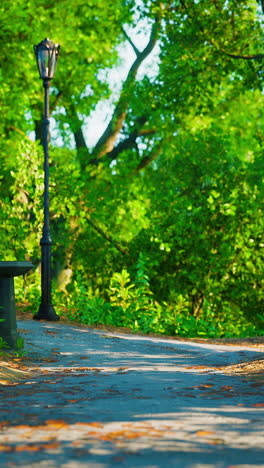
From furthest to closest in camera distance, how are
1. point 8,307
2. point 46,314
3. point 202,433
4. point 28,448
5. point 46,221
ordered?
point 46,221 < point 46,314 < point 8,307 < point 202,433 < point 28,448

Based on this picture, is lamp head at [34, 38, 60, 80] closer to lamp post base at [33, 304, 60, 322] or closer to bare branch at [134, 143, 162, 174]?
lamp post base at [33, 304, 60, 322]

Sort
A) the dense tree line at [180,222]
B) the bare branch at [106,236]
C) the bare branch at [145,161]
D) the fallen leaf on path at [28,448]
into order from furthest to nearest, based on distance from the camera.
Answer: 1. the bare branch at [145,161]
2. the bare branch at [106,236]
3. the dense tree line at [180,222]
4. the fallen leaf on path at [28,448]

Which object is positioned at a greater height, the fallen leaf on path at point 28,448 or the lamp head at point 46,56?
the lamp head at point 46,56

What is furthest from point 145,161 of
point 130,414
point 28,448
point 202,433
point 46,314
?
point 28,448

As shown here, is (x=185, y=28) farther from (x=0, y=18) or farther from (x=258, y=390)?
(x=258, y=390)

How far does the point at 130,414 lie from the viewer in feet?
15.9

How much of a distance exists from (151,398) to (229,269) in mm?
9477

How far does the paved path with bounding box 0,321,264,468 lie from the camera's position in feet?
12.6

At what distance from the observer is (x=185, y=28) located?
14.6m

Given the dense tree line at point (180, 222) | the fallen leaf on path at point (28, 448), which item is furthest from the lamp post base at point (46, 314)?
the fallen leaf on path at point (28, 448)

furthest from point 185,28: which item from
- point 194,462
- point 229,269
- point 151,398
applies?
point 194,462

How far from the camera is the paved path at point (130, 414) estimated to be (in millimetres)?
3838

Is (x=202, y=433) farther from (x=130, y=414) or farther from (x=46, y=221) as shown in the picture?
(x=46, y=221)

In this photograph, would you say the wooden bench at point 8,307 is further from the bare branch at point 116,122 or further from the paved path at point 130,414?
the bare branch at point 116,122
